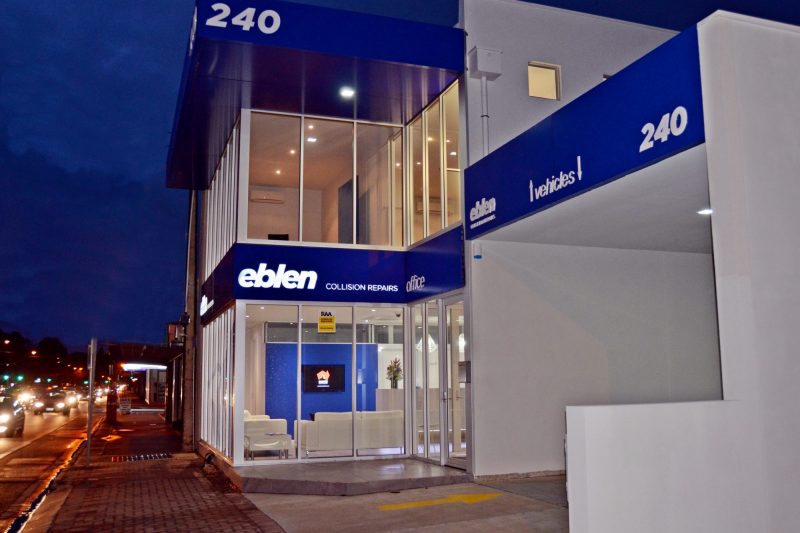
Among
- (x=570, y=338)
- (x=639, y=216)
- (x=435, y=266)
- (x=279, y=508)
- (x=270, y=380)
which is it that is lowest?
(x=279, y=508)

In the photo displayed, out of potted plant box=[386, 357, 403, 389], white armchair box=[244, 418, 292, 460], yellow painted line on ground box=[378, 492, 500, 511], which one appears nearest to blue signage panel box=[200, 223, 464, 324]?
potted plant box=[386, 357, 403, 389]

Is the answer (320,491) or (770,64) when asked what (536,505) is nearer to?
(320,491)

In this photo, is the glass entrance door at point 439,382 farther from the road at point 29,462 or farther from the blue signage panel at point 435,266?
the road at point 29,462

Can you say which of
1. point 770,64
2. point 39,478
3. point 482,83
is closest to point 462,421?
point 482,83

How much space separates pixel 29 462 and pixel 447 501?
1170cm

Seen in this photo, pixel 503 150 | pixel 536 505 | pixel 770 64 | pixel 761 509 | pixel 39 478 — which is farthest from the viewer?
pixel 39 478

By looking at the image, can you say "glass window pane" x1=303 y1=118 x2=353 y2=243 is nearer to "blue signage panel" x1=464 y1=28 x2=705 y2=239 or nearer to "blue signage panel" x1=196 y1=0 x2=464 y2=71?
"blue signage panel" x1=196 y1=0 x2=464 y2=71

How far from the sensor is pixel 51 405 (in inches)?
1810

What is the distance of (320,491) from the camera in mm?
10609

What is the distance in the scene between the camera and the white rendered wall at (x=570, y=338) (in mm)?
11297

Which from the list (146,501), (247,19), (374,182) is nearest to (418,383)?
(374,182)

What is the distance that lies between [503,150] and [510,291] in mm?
2467

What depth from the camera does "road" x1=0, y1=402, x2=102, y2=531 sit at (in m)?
11.3

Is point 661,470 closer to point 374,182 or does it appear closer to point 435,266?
point 435,266
